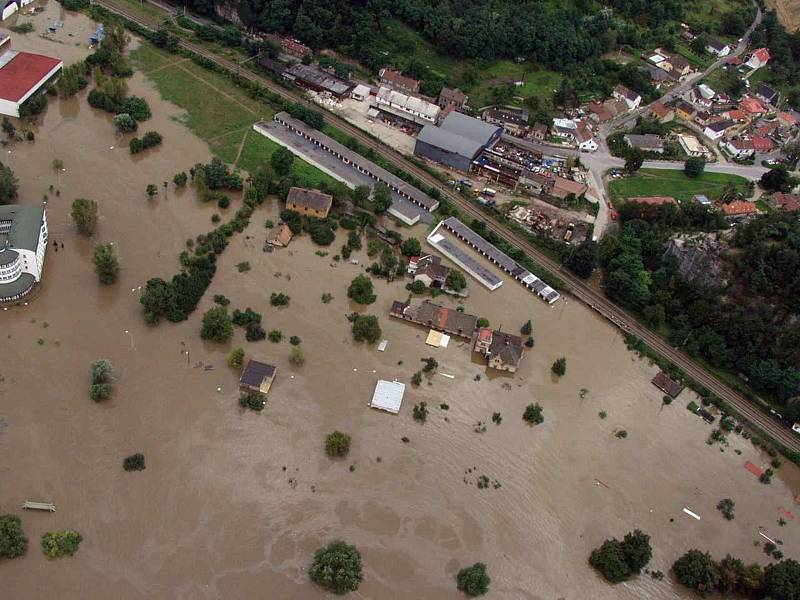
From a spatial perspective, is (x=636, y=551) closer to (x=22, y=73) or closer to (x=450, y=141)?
(x=450, y=141)

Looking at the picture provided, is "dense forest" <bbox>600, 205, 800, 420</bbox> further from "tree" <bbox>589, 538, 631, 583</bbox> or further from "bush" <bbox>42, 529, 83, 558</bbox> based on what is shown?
"bush" <bbox>42, 529, 83, 558</bbox>

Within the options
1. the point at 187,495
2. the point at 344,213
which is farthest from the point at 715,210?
the point at 187,495

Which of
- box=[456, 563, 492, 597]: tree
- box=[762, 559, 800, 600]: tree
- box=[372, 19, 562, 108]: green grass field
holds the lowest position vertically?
box=[456, 563, 492, 597]: tree

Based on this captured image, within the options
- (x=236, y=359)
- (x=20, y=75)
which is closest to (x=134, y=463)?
(x=236, y=359)

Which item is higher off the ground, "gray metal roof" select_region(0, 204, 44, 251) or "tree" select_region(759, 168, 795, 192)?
"tree" select_region(759, 168, 795, 192)

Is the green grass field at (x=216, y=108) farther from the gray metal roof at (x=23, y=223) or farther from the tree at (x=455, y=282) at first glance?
the gray metal roof at (x=23, y=223)

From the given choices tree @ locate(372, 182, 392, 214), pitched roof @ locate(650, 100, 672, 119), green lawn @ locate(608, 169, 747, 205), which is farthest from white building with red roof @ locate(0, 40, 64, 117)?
pitched roof @ locate(650, 100, 672, 119)

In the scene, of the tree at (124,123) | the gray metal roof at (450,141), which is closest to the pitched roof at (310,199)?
the gray metal roof at (450,141)
